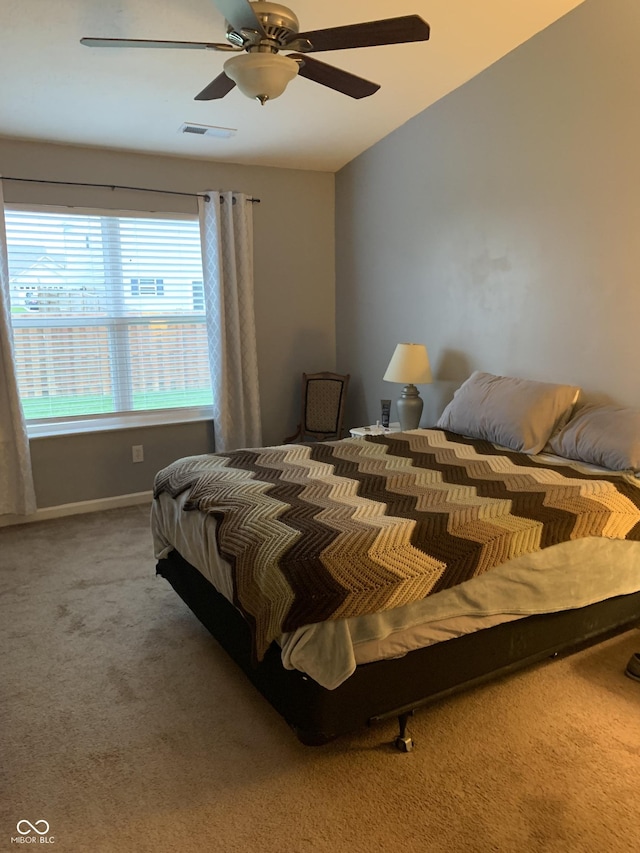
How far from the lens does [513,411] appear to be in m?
2.91

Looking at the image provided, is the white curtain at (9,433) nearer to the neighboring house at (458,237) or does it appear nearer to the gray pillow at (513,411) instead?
the neighboring house at (458,237)

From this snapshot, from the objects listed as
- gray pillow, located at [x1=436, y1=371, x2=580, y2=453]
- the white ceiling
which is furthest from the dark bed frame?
the white ceiling

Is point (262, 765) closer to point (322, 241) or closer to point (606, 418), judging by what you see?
point (606, 418)

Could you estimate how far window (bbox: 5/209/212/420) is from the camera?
3904 mm

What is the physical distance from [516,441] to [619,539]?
30.2 inches

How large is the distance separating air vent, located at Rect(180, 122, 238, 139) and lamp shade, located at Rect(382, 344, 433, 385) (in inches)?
68.0

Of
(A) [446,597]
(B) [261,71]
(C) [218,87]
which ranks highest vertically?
(C) [218,87]

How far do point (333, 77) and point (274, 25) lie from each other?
38cm

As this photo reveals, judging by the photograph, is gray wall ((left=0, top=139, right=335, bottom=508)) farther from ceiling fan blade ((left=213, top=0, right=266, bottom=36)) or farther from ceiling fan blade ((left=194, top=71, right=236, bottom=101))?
ceiling fan blade ((left=213, top=0, right=266, bottom=36))

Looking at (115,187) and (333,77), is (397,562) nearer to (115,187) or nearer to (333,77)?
(333,77)

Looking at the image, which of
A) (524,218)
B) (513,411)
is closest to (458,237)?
(524,218)

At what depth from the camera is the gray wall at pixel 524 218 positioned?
106 inches

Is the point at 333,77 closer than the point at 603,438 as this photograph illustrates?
Yes

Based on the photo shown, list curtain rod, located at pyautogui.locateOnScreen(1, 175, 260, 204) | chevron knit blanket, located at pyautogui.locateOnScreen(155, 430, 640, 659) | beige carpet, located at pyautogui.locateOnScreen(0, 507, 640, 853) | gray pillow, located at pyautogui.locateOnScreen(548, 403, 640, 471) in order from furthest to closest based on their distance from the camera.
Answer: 1. curtain rod, located at pyautogui.locateOnScreen(1, 175, 260, 204)
2. gray pillow, located at pyautogui.locateOnScreen(548, 403, 640, 471)
3. chevron knit blanket, located at pyautogui.locateOnScreen(155, 430, 640, 659)
4. beige carpet, located at pyautogui.locateOnScreen(0, 507, 640, 853)
